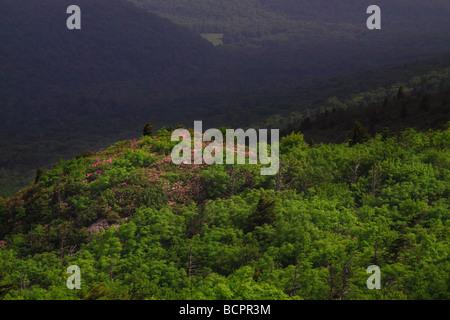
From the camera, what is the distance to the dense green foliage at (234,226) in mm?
16719

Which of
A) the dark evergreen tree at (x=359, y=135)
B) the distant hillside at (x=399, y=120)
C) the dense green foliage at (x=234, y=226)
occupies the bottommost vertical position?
the dense green foliage at (x=234, y=226)

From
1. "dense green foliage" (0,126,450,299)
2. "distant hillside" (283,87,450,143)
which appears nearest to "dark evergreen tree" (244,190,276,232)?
"dense green foliage" (0,126,450,299)

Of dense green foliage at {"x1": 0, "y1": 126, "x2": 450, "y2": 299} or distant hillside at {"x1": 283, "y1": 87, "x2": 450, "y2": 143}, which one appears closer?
dense green foliage at {"x1": 0, "y1": 126, "x2": 450, "y2": 299}

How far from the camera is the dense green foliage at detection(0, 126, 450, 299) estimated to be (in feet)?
54.9

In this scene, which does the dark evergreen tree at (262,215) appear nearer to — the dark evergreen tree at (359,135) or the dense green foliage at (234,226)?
the dense green foliage at (234,226)

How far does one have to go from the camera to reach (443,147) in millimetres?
30641

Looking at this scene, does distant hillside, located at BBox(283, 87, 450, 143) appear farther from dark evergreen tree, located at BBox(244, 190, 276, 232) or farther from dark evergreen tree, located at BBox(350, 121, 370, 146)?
dark evergreen tree, located at BBox(244, 190, 276, 232)

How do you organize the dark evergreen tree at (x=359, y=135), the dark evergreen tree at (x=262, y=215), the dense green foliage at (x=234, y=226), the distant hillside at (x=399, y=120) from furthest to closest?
the distant hillside at (x=399, y=120)
the dark evergreen tree at (x=359, y=135)
the dark evergreen tree at (x=262, y=215)
the dense green foliage at (x=234, y=226)

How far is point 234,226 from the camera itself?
2192cm

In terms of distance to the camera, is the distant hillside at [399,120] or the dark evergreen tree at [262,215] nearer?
the dark evergreen tree at [262,215]

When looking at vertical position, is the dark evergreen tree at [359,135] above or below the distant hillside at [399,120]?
below

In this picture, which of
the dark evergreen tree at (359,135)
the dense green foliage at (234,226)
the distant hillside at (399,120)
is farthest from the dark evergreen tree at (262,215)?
the distant hillside at (399,120)
